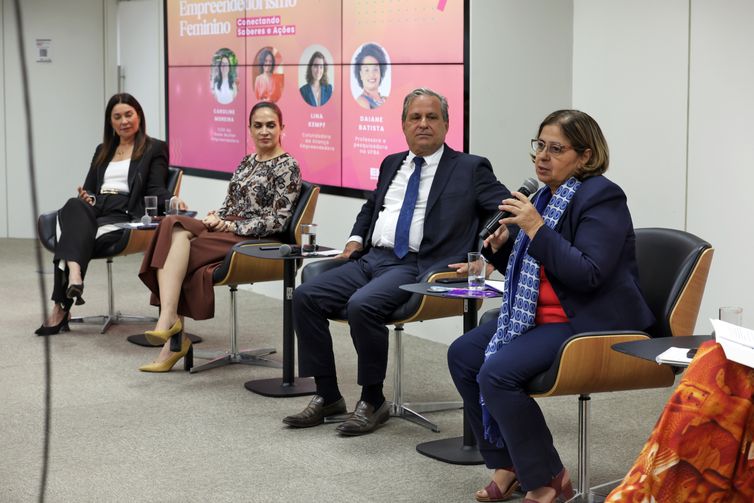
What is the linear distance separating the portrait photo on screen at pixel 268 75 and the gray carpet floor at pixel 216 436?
216cm

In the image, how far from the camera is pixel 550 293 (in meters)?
3.42

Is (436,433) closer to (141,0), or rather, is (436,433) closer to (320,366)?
(320,366)

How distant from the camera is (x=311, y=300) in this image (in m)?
4.47

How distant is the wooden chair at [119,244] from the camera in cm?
636

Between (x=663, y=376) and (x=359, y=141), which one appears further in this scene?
(x=359, y=141)

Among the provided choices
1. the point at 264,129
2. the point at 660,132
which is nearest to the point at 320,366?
the point at 264,129

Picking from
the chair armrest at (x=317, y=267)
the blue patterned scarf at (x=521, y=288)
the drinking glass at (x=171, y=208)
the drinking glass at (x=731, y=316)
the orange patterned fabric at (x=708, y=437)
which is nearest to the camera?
the orange patterned fabric at (x=708, y=437)

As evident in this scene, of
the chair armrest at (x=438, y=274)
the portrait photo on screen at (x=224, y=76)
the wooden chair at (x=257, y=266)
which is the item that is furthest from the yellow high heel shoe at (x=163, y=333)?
the portrait photo on screen at (x=224, y=76)

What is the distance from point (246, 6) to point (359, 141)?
1877 mm

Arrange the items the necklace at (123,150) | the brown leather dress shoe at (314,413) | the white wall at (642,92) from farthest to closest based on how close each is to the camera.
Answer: the necklace at (123,150)
the white wall at (642,92)
the brown leather dress shoe at (314,413)

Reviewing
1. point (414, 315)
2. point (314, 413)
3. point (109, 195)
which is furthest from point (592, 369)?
point (109, 195)

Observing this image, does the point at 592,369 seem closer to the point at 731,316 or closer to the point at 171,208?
the point at 731,316

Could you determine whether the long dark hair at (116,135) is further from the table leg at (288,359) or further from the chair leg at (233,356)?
the table leg at (288,359)

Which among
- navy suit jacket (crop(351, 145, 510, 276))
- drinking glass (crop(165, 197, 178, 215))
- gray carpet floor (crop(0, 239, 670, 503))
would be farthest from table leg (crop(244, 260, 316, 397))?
drinking glass (crop(165, 197, 178, 215))
